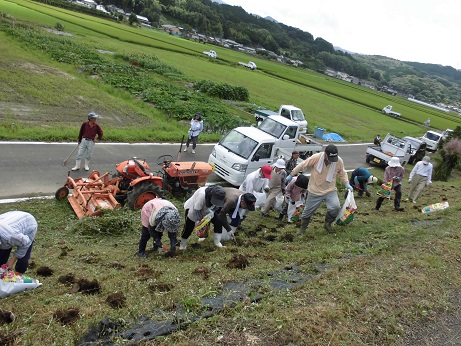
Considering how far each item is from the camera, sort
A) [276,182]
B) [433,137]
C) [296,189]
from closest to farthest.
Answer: [296,189] < [276,182] < [433,137]

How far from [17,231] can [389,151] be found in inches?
858

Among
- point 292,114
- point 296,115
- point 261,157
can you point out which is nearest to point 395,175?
point 261,157

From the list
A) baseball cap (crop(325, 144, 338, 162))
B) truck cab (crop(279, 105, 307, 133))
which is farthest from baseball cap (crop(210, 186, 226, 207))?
truck cab (crop(279, 105, 307, 133))

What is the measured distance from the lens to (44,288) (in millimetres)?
5117

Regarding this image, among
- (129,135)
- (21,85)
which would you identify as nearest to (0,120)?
(129,135)

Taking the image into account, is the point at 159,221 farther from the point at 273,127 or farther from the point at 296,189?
the point at 273,127

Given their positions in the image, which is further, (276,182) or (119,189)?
(276,182)

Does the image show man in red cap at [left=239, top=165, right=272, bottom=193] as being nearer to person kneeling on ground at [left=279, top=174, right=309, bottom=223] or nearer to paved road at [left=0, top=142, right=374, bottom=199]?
person kneeling on ground at [left=279, top=174, right=309, bottom=223]

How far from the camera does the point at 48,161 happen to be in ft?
38.4

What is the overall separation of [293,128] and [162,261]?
1040cm

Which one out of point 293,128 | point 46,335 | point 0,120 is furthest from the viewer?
point 293,128

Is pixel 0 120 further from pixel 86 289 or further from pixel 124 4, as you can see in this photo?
pixel 124 4

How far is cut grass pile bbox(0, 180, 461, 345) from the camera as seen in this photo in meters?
4.14

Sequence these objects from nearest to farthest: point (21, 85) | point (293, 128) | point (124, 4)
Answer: point (293, 128), point (21, 85), point (124, 4)
